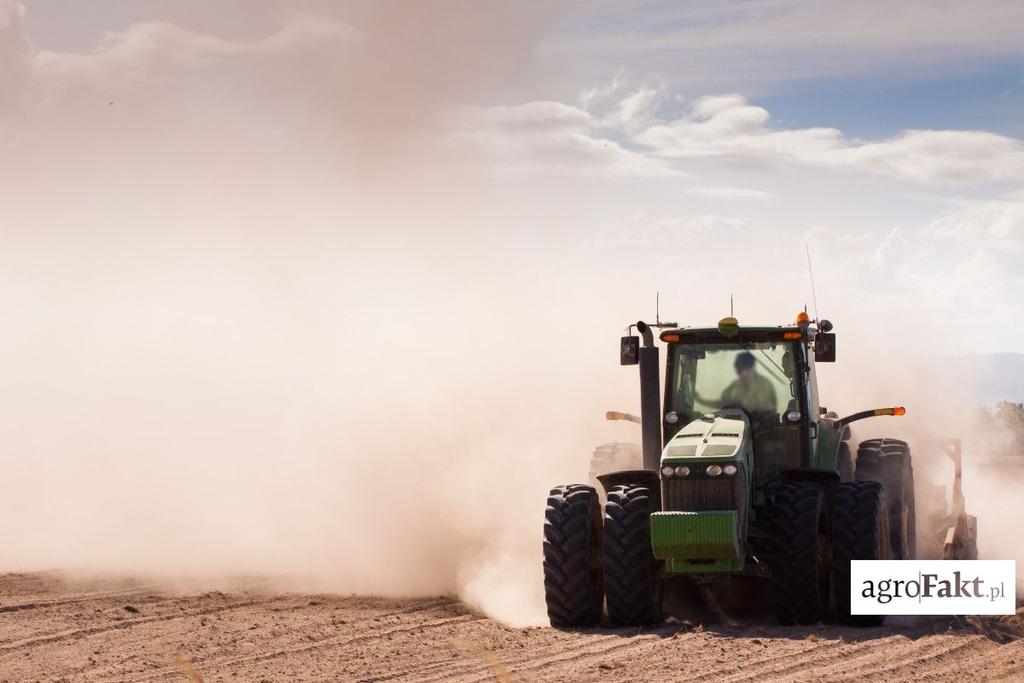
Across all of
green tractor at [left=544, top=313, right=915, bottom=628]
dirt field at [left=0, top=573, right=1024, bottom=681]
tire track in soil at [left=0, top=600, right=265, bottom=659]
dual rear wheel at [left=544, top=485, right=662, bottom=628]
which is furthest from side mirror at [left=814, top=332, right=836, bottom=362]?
tire track in soil at [left=0, top=600, right=265, bottom=659]

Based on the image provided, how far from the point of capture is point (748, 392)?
→ 49.3 ft

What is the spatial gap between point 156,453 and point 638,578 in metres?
13.8

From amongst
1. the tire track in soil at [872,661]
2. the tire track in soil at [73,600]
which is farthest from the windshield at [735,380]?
the tire track in soil at [73,600]

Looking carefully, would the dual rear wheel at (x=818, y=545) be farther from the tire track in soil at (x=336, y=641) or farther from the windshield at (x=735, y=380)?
the tire track in soil at (x=336, y=641)

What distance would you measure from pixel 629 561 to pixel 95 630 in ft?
17.7

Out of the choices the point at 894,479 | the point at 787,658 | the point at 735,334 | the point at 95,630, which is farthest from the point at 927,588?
the point at 95,630

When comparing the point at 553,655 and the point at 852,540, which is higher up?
the point at 852,540

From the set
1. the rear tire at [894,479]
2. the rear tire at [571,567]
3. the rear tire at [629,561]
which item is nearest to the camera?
the rear tire at [629,561]

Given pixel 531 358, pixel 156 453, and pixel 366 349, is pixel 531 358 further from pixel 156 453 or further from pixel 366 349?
pixel 156 453

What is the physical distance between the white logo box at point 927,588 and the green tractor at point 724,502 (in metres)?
0.14

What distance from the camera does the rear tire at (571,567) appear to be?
1391cm

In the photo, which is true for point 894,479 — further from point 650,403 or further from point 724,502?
point 724,502

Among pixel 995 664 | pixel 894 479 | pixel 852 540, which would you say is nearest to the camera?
pixel 995 664

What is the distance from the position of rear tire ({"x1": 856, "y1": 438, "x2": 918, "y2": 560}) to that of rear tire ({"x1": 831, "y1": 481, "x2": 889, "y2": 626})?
1.83 meters
